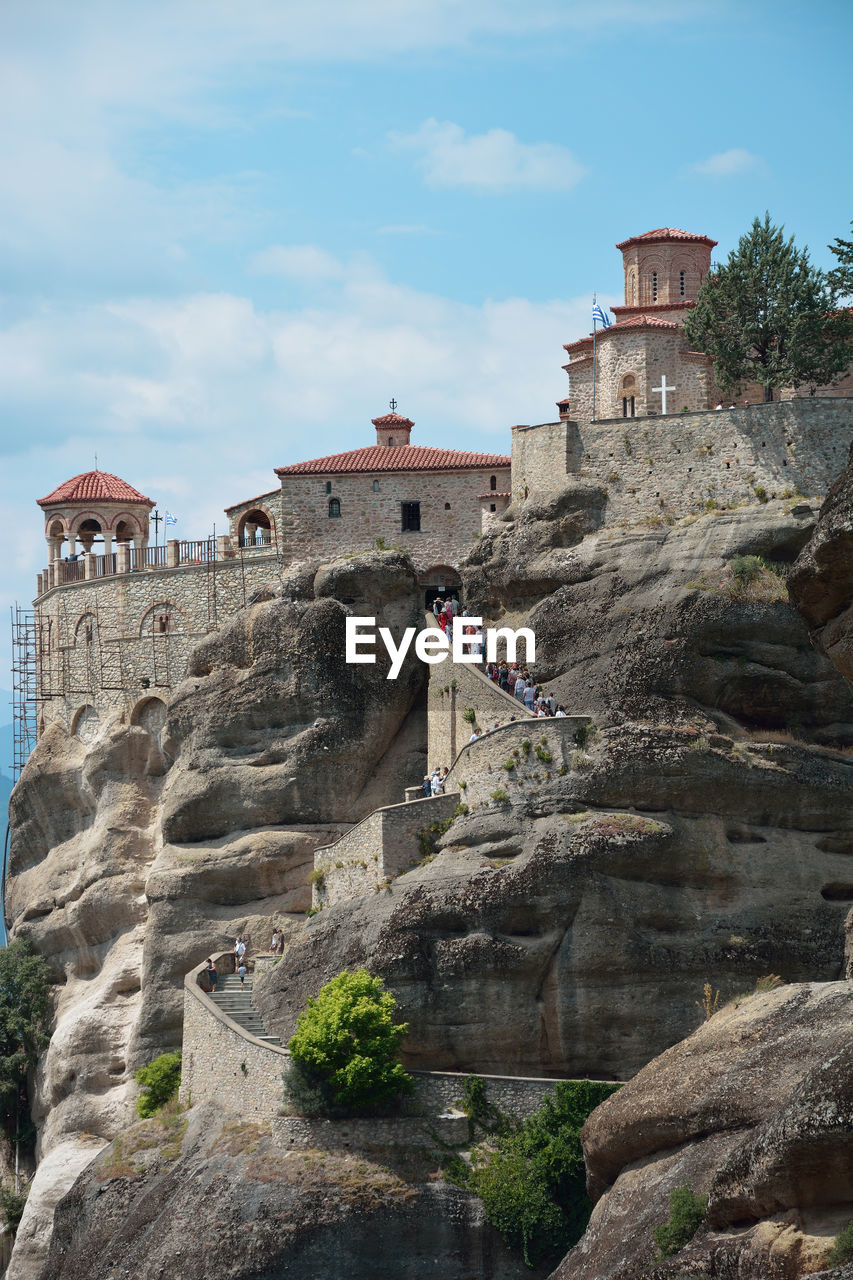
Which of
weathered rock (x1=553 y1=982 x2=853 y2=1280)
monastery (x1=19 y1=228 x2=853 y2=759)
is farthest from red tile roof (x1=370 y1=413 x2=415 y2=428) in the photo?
Result: weathered rock (x1=553 y1=982 x2=853 y2=1280)

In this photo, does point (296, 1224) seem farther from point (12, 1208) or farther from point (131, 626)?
point (131, 626)

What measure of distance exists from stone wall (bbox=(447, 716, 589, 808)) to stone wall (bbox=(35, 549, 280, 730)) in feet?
45.7

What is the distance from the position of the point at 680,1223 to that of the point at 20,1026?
124 ft

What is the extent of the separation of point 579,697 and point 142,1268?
18528 millimetres

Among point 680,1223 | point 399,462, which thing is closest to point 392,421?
point 399,462

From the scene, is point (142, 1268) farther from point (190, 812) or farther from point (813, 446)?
point (813, 446)

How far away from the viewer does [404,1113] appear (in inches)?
1965

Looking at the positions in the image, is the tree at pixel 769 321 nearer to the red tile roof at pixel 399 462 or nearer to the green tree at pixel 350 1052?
the red tile roof at pixel 399 462

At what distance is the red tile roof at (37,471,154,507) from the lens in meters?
74.0

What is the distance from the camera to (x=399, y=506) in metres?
66.0

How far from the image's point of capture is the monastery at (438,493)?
192 ft

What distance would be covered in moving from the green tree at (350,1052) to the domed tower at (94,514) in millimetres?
27222

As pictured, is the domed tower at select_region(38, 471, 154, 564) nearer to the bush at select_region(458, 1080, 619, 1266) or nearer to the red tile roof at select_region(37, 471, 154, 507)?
the red tile roof at select_region(37, 471, 154, 507)

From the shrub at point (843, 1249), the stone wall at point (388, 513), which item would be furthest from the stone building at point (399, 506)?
the shrub at point (843, 1249)
